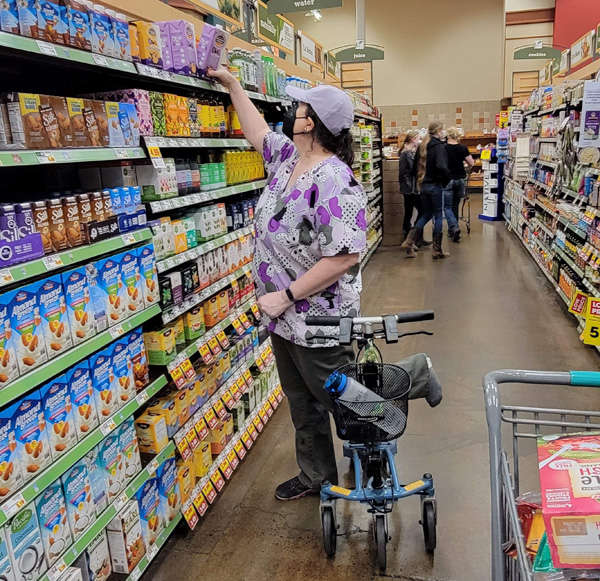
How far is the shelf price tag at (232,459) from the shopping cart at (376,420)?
80 centimetres

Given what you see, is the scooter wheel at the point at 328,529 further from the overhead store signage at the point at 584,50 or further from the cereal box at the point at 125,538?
the overhead store signage at the point at 584,50

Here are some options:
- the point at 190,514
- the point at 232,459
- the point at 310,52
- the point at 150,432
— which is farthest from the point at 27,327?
the point at 310,52

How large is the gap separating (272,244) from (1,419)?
121cm

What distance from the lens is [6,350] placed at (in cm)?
170

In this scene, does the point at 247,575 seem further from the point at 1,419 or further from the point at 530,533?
the point at 530,533

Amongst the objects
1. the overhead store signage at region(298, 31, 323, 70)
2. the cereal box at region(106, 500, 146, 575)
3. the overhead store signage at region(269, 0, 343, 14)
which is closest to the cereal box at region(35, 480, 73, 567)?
the cereal box at region(106, 500, 146, 575)

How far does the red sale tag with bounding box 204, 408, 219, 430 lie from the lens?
298 centimetres

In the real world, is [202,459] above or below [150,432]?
below

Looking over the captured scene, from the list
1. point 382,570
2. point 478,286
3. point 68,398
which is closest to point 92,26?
point 68,398

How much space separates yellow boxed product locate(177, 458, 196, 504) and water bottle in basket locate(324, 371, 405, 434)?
105 centimetres

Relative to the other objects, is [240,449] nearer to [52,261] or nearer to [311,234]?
[311,234]

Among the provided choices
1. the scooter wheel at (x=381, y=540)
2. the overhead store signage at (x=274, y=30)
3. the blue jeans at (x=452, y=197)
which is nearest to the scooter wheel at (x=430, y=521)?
the scooter wheel at (x=381, y=540)

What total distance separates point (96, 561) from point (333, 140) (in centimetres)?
185

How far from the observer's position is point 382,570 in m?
2.50
